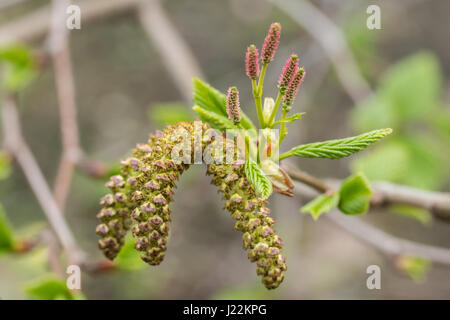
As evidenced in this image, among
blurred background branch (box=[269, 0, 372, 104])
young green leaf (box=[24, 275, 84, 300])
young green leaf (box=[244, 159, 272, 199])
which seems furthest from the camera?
blurred background branch (box=[269, 0, 372, 104])

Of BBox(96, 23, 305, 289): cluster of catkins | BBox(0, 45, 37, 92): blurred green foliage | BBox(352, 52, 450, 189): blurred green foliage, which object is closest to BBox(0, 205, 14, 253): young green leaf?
BBox(96, 23, 305, 289): cluster of catkins

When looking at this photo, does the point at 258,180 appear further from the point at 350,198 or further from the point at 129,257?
the point at 129,257

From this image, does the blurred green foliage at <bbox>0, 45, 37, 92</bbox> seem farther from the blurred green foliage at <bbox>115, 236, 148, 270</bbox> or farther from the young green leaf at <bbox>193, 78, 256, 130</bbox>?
the young green leaf at <bbox>193, 78, 256, 130</bbox>

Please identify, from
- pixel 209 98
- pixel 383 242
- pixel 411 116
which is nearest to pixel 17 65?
pixel 209 98

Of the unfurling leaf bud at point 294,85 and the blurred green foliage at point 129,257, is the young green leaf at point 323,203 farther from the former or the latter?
the blurred green foliage at point 129,257

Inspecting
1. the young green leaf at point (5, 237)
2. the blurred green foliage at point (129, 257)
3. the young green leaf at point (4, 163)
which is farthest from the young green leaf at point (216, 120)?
the young green leaf at point (4, 163)
